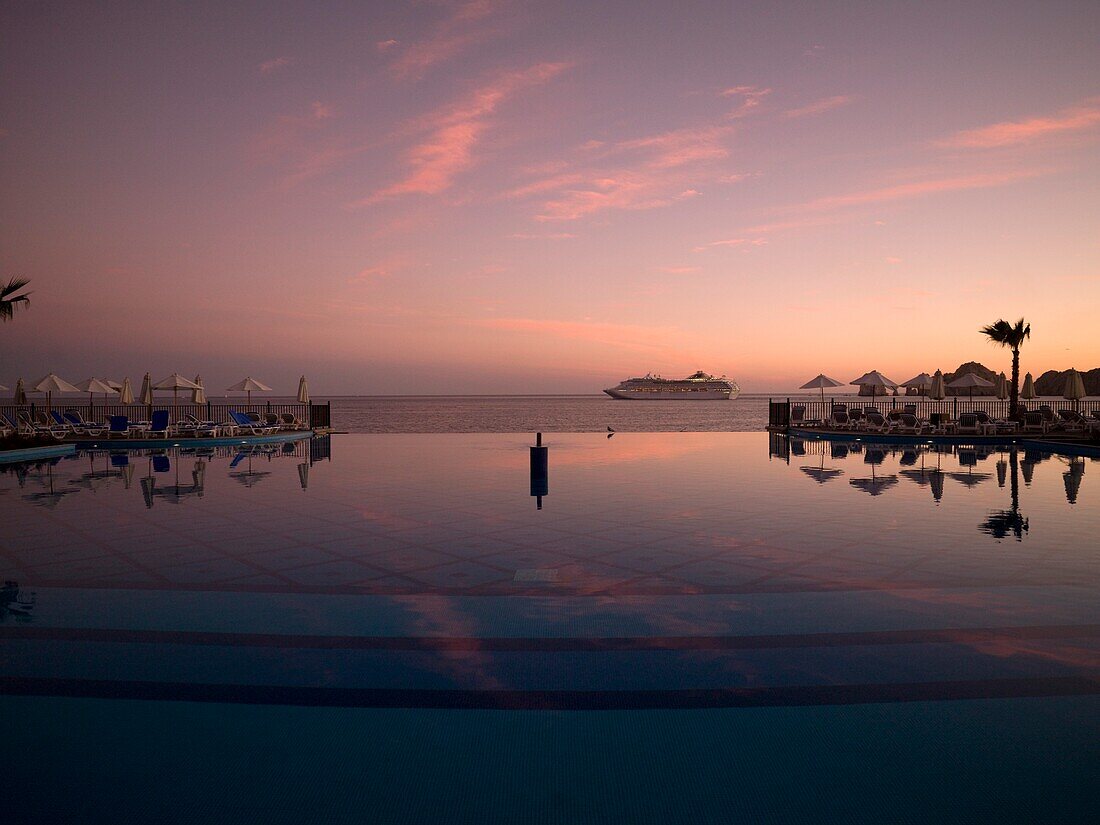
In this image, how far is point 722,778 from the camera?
2469 millimetres

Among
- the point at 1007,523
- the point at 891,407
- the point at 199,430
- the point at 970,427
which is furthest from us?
the point at 891,407

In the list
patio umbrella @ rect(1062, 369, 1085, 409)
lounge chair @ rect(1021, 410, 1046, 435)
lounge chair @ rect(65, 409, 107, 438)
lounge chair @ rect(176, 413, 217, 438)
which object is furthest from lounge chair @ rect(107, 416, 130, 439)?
patio umbrella @ rect(1062, 369, 1085, 409)

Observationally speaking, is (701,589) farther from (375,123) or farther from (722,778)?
(375,123)

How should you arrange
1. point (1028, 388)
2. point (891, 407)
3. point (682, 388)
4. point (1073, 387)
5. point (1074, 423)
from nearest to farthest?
point (1074, 423), point (1073, 387), point (1028, 388), point (891, 407), point (682, 388)

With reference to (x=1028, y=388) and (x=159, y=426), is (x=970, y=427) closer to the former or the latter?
(x=1028, y=388)

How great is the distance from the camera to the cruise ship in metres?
138

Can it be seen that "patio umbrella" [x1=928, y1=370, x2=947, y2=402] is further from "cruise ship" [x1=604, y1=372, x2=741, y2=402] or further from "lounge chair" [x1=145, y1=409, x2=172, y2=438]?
"cruise ship" [x1=604, y1=372, x2=741, y2=402]

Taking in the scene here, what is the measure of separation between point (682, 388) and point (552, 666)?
13848cm

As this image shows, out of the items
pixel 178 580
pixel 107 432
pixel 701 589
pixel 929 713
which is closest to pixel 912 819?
pixel 929 713

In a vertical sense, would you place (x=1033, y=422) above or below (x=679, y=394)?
below

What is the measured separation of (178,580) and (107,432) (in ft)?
64.2

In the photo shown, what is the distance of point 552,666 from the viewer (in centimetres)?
360

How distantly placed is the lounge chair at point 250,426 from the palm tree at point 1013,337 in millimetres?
30981

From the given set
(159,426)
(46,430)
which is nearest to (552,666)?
(159,426)
